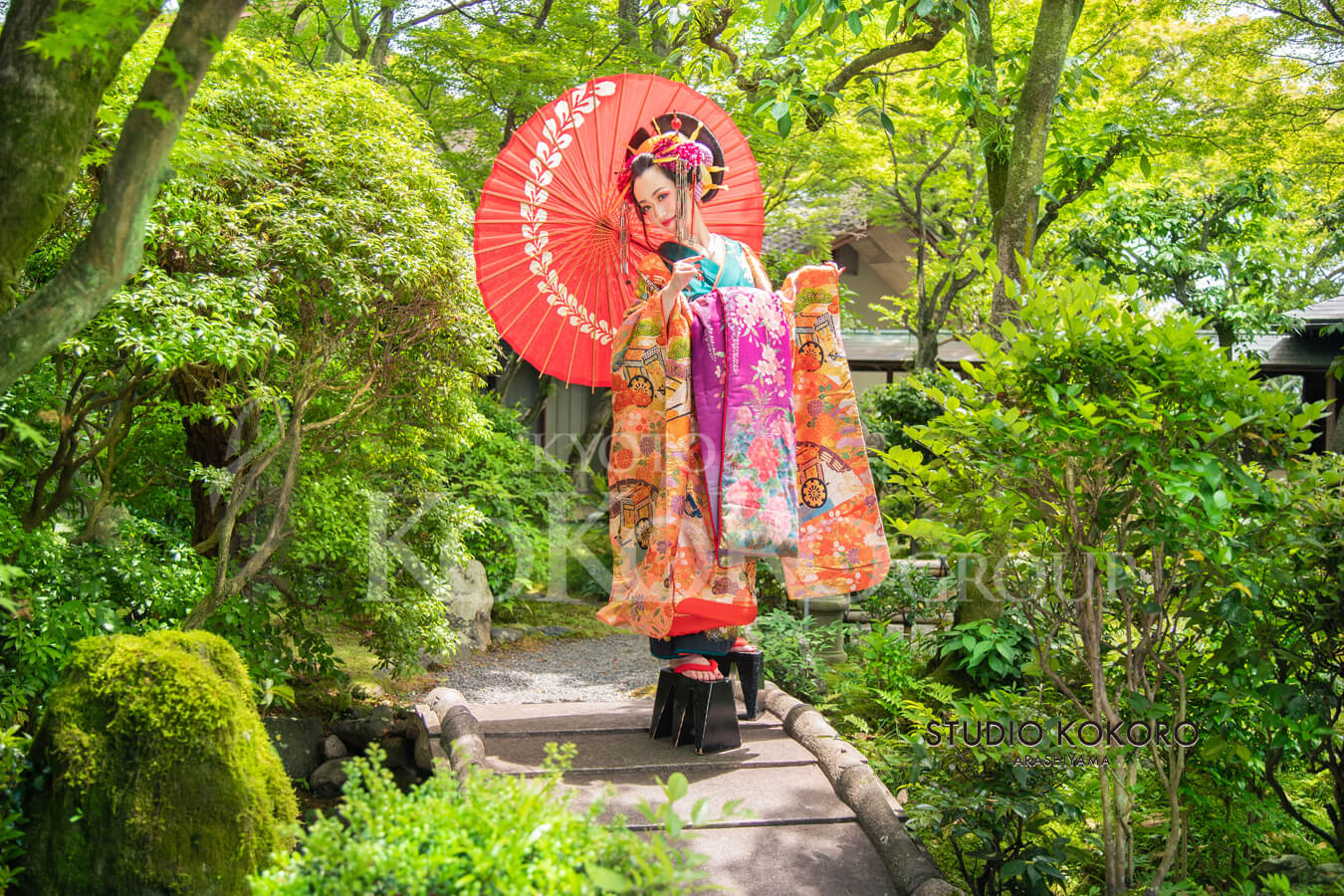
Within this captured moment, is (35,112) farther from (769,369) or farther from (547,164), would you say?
(769,369)

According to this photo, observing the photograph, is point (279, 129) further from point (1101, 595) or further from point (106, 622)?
point (1101, 595)

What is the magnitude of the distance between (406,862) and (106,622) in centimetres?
241

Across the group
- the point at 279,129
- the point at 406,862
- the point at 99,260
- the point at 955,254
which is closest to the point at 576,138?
the point at 279,129

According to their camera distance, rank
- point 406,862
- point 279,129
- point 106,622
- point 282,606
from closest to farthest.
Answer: point 406,862
point 106,622
point 279,129
point 282,606

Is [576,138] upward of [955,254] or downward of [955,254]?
downward

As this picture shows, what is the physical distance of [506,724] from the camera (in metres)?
5.24

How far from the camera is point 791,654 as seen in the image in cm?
628

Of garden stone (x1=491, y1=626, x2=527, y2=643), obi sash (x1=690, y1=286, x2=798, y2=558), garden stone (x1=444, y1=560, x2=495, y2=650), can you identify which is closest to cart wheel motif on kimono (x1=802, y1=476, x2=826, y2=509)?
obi sash (x1=690, y1=286, x2=798, y2=558)

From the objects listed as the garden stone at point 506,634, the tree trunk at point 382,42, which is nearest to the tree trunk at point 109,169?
the garden stone at point 506,634

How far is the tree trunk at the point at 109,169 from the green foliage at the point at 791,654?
15.3 ft

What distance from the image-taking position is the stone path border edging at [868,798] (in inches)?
136

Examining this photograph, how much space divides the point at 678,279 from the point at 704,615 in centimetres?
153

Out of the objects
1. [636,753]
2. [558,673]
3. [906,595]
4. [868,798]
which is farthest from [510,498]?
[868,798]

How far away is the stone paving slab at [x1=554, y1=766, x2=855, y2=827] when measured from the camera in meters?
3.99
